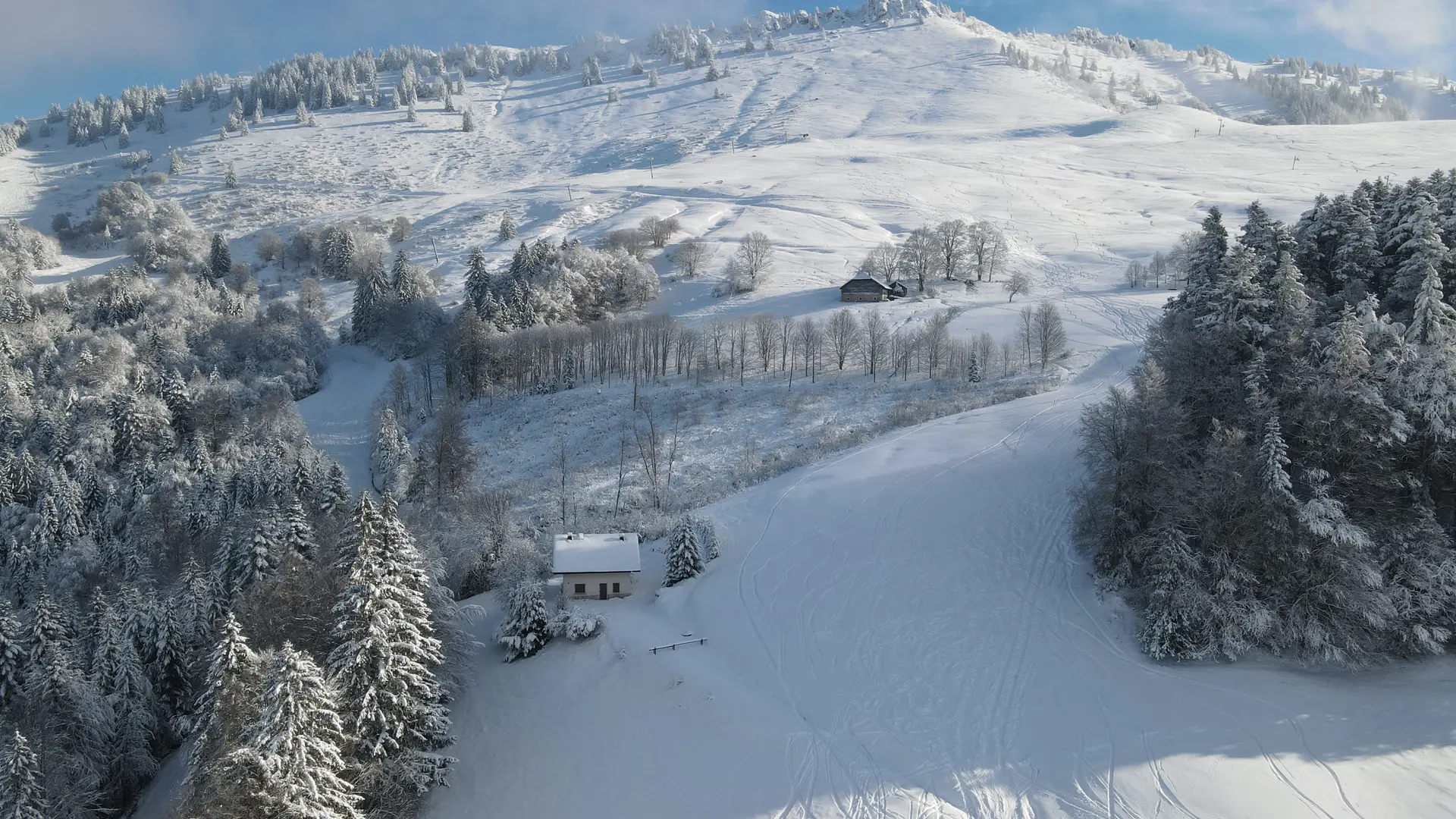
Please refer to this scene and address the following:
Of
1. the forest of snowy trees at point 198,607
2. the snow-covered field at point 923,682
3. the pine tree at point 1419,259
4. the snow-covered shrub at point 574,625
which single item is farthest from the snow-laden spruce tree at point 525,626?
the pine tree at point 1419,259

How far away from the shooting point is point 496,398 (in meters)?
63.2

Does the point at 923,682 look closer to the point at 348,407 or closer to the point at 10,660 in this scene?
the point at 10,660

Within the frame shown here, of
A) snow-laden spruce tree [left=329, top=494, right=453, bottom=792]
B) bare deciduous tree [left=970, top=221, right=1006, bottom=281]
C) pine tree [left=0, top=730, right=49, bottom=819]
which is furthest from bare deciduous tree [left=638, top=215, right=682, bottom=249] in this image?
pine tree [left=0, top=730, right=49, bottom=819]

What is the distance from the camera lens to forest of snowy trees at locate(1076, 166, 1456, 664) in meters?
23.6

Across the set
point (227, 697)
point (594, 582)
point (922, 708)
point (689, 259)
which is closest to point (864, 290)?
point (689, 259)

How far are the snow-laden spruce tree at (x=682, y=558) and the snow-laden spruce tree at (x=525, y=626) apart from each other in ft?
18.8

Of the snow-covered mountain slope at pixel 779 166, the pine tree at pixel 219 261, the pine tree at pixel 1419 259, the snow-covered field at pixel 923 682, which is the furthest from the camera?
the snow-covered mountain slope at pixel 779 166

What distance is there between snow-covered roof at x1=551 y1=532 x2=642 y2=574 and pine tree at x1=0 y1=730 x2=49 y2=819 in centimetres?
1609

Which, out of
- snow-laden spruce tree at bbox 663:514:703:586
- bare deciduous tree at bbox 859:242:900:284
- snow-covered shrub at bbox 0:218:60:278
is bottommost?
snow-laden spruce tree at bbox 663:514:703:586

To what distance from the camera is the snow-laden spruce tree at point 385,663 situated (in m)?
22.2

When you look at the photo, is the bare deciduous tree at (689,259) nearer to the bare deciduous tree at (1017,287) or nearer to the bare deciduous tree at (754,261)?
the bare deciduous tree at (754,261)

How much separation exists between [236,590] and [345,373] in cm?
4606

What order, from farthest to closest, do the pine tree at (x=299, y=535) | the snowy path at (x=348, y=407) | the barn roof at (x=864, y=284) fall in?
the barn roof at (x=864, y=284) → the snowy path at (x=348, y=407) → the pine tree at (x=299, y=535)

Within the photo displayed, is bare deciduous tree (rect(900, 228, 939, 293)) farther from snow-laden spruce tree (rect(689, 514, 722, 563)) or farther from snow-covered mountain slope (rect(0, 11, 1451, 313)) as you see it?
snow-laden spruce tree (rect(689, 514, 722, 563))
